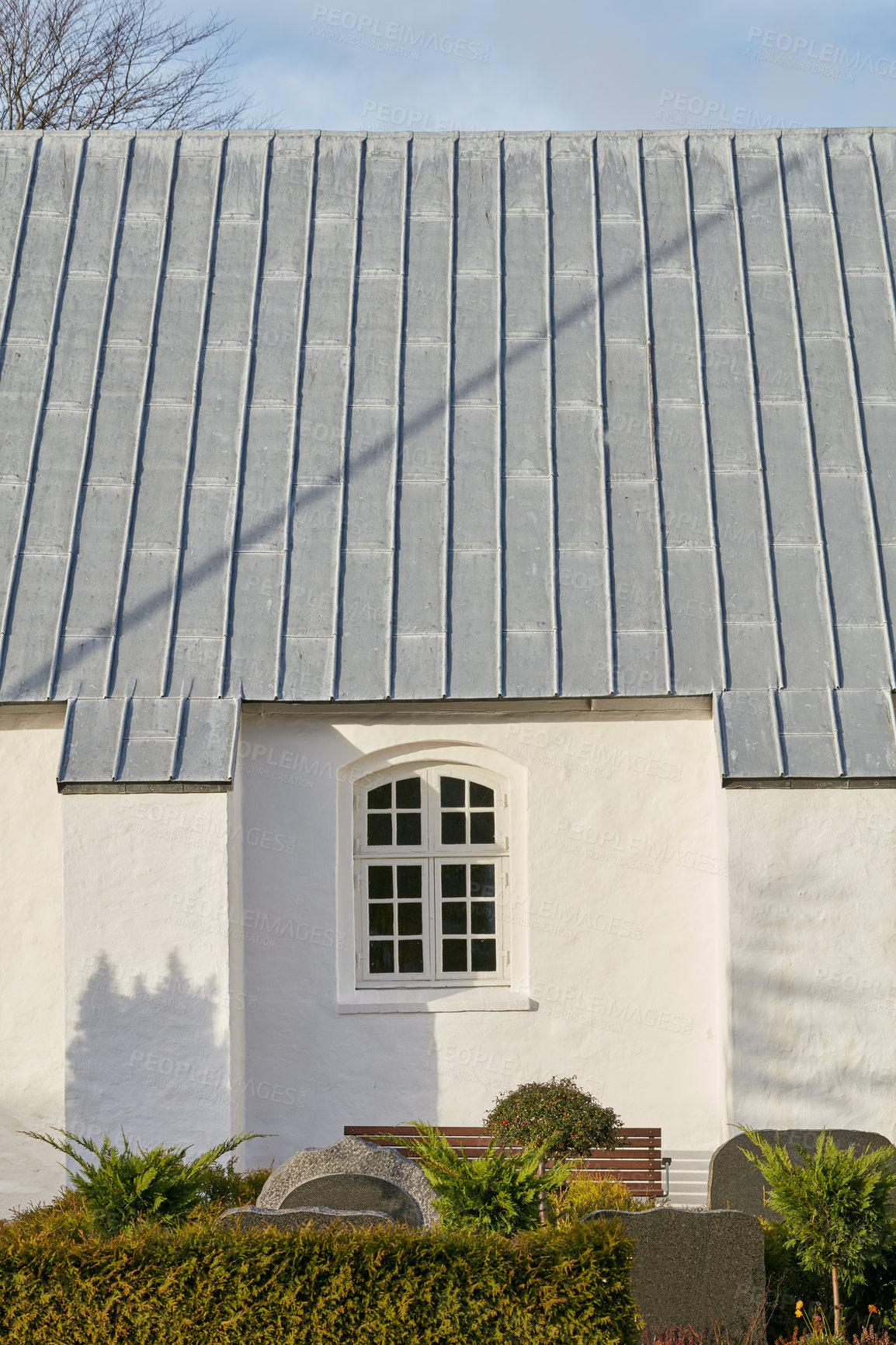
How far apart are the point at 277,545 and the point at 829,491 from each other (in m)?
4.47

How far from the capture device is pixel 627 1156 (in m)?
9.62

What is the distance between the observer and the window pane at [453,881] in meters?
10.5

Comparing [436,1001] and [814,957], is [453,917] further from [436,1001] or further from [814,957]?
[814,957]

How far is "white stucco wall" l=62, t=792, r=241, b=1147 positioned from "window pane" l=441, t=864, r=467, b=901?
1833 mm

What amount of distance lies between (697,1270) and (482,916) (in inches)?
152

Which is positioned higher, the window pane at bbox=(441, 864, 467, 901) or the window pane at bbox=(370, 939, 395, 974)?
the window pane at bbox=(441, 864, 467, 901)

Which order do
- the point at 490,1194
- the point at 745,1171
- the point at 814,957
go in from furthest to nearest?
the point at 814,957 → the point at 745,1171 → the point at 490,1194

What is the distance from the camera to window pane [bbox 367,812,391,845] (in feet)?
34.5

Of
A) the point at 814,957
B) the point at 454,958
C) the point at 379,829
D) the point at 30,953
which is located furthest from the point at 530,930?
the point at 30,953

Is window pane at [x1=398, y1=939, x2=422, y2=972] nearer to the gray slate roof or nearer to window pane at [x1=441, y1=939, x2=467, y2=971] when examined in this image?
window pane at [x1=441, y1=939, x2=467, y2=971]

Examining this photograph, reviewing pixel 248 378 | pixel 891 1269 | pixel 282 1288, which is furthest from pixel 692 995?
pixel 248 378

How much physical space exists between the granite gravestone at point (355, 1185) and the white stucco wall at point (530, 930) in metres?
2.22

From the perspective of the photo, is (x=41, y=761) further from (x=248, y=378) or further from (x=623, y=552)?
(x=623, y=552)

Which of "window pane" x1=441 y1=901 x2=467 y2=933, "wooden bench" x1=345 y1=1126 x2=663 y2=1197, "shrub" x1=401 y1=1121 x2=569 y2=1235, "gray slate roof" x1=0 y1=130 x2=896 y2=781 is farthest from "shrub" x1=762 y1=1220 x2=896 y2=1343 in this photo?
"window pane" x1=441 y1=901 x2=467 y2=933
